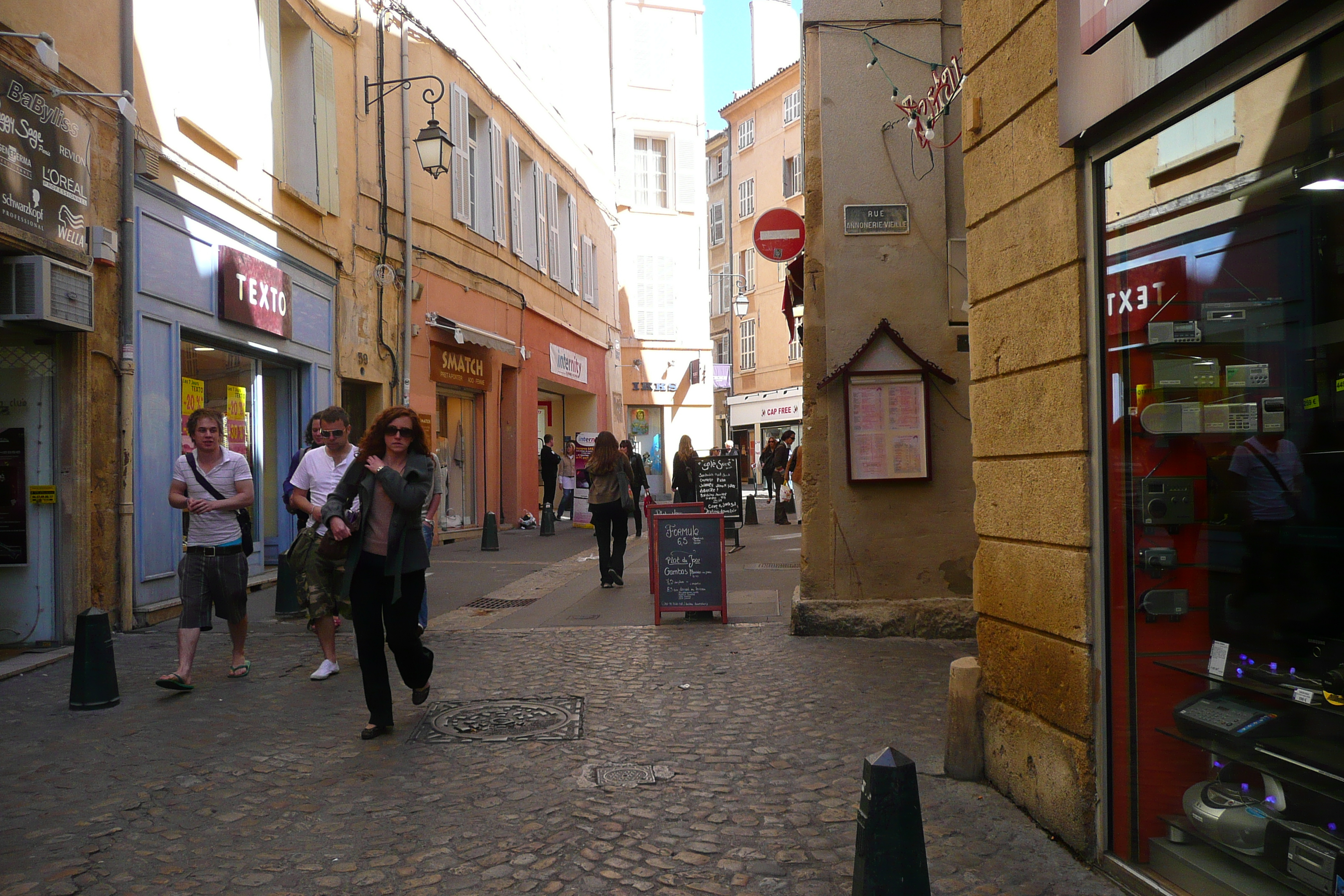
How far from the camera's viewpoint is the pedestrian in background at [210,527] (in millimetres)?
6625

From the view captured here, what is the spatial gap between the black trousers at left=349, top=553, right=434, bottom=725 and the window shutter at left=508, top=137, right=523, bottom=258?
15541mm

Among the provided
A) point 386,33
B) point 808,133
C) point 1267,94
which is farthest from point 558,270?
point 1267,94

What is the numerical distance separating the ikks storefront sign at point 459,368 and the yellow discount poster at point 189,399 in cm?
608

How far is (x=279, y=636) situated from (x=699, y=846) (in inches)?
222

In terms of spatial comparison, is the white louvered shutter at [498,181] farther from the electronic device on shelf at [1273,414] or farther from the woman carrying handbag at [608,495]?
the electronic device on shelf at [1273,414]

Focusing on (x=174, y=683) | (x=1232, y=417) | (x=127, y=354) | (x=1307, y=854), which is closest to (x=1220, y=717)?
(x=1307, y=854)

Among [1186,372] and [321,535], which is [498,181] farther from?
[1186,372]

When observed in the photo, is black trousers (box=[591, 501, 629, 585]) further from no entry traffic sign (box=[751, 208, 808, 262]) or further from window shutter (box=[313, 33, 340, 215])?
window shutter (box=[313, 33, 340, 215])

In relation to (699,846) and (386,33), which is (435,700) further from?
(386,33)

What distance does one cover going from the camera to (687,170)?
3447 centimetres

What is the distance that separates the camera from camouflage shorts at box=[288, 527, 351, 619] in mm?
6852

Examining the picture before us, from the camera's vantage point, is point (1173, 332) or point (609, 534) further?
point (609, 534)

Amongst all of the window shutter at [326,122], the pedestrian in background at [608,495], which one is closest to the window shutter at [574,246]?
the window shutter at [326,122]

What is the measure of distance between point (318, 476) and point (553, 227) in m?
16.8
